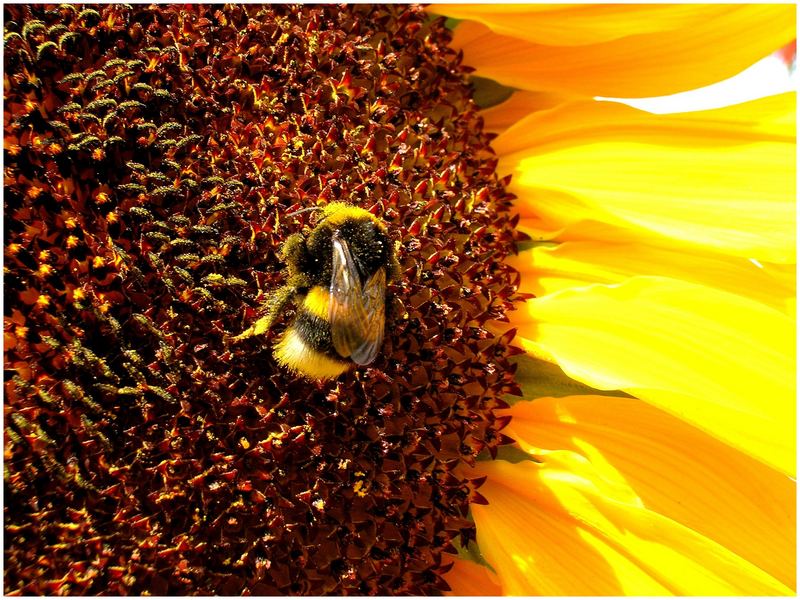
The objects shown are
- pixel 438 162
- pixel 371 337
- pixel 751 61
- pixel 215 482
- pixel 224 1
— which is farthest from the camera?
pixel 751 61

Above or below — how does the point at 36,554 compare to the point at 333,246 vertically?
below

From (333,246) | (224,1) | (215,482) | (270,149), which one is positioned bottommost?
(215,482)

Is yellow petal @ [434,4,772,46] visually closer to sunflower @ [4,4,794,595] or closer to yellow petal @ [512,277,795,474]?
sunflower @ [4,4,794,595]

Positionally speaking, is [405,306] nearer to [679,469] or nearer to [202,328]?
[202,328]

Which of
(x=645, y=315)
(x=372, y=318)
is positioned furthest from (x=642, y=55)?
(x=372, y=318)

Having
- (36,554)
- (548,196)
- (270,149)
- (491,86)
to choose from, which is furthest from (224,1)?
(36,554)

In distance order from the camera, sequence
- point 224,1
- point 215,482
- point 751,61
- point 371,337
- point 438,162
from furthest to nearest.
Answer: point 751,61 < point 438,162 < point 224,1 < point 215,482 < point 371,337

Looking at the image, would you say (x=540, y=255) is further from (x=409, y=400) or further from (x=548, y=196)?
(x=409, y=400)
